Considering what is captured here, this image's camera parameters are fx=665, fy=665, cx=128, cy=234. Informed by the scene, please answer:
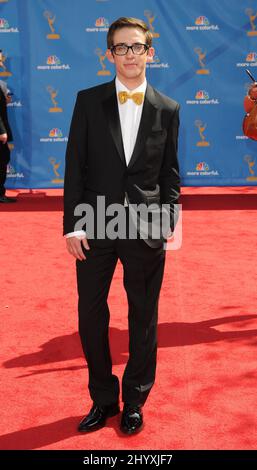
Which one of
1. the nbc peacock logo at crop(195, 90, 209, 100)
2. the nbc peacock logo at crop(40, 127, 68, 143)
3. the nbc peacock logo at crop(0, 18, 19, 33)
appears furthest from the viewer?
the nbc peacock logo at crop(40, 127, 68, 143)

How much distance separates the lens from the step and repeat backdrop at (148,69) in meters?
9.93

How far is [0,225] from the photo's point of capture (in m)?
8.10

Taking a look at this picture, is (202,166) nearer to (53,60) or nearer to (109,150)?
(53,60)

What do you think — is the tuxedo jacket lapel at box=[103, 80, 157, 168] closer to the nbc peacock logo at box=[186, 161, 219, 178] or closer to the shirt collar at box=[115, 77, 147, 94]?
the shirt collar at box=[115, 77, 147, 94]

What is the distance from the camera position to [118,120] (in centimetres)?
299

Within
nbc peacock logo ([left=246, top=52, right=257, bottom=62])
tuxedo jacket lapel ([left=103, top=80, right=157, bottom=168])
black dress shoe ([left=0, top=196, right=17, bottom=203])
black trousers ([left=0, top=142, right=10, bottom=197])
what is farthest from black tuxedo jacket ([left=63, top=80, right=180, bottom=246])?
nbc peacock logo ([left=246, top=52, right=257, bottom=62])

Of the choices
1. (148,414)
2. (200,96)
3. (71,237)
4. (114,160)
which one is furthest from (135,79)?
(200,96)

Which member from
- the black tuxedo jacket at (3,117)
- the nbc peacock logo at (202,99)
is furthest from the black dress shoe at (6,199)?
the nbc peacock logo at (202,99)

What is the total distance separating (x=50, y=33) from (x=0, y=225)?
348 centimetres

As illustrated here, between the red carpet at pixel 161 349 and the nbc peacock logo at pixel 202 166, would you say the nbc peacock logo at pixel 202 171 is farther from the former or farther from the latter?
the red carpet at pixel 161 349

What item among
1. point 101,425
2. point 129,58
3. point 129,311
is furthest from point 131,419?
point 129,58

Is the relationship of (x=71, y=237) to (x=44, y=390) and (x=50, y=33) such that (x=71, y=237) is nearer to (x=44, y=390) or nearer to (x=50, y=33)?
(x=44, y=390)

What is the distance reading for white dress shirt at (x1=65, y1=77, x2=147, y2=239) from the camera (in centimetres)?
301

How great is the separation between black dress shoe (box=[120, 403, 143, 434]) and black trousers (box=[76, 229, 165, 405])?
0.04 m
